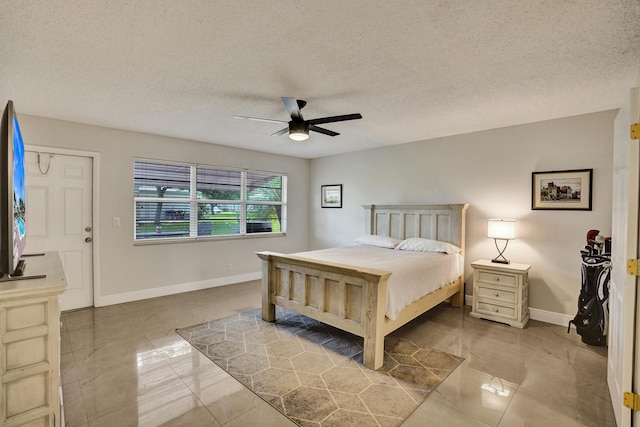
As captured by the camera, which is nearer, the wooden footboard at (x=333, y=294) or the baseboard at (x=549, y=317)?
the wooden footboard at (x=333, y=294)

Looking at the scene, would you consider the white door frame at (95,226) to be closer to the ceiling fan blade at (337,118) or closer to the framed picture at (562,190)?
the ceiling fan blade at (337,118)

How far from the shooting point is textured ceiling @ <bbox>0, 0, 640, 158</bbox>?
5.68 ft

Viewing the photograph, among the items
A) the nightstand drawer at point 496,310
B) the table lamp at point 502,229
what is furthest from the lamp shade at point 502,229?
the nightstand drawer at point 496,310

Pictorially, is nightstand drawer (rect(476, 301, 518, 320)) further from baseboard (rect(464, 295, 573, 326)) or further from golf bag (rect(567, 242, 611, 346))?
golf bag (rect(567, 242, 611, 346))

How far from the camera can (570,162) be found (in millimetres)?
3539

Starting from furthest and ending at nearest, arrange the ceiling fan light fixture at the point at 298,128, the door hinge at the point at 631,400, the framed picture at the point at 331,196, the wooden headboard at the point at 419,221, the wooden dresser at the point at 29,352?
the framed picture at the point at 331,196
the wooden headboard at the point at 419,221
the ceiling fan light fixture at the point at 298,128
the door hinge at the point at 631,400
the wooden dresser at the point at 29,352

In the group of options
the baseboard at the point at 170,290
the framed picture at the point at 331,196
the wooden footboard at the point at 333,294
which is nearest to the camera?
the wooden footboard at the point at 333,294

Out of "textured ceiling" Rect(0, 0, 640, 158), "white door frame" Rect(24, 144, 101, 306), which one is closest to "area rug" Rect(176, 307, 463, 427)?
"white door frame" Rect(24, 144, 101, 306)

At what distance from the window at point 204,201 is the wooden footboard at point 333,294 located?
211cm

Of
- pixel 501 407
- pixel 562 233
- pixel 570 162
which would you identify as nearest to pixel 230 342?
pixel 501 407

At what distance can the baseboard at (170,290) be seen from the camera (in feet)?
13.7

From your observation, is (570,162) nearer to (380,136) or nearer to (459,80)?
(459,80)

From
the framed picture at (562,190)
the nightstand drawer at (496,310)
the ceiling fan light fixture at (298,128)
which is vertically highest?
the ceiling fan light fixture at (298,128)

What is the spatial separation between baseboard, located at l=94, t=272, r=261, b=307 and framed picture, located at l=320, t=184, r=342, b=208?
6.51 feet
